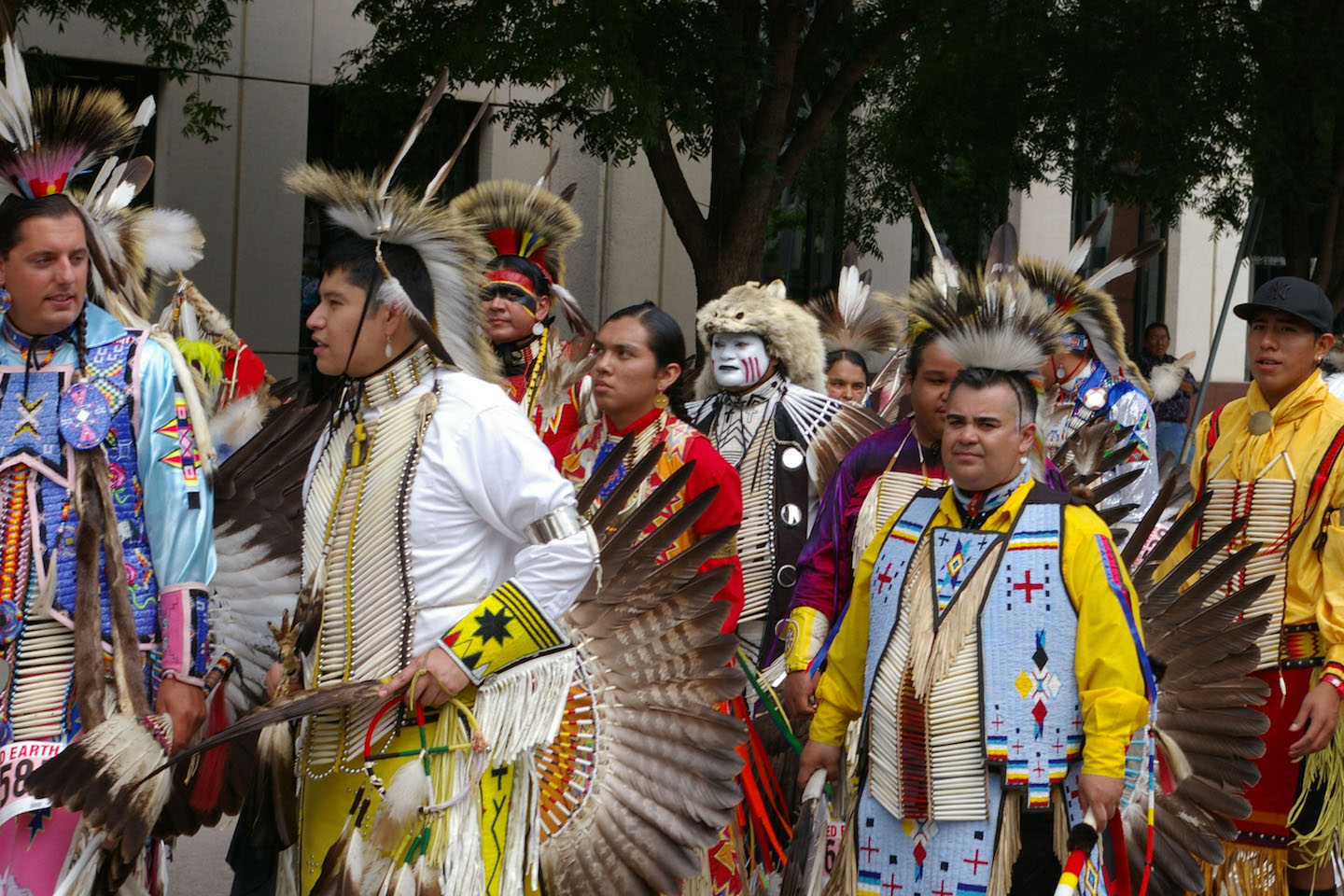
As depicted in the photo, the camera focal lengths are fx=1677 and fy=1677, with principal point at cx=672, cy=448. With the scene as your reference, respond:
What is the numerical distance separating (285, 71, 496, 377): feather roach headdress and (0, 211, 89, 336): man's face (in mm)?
455

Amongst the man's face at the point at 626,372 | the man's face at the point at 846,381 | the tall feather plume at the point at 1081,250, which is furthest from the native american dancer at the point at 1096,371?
the man's face at the point at 626,372

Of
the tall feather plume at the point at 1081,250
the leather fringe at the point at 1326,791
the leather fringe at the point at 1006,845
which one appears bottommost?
the leather fringe at the point at 1326,791

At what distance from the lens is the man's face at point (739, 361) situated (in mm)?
5539

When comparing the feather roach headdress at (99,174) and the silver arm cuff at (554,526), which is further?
the feather roach headdress at (99,174)

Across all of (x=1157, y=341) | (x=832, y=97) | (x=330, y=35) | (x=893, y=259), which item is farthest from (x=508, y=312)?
(x=1157, y=341)

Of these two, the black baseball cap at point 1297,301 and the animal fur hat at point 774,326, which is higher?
the black baseball cap at point 1297,301

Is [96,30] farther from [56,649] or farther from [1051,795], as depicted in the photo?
[1051,795]

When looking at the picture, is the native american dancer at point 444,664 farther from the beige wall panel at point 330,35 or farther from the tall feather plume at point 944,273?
the beige wall panel at point 330,35

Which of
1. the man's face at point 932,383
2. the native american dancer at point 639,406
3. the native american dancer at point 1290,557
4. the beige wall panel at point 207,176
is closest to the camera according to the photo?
the man's face at point 932,383

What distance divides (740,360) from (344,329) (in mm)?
2643

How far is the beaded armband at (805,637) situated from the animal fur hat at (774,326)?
1.57 metres

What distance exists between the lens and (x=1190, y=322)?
19.3m

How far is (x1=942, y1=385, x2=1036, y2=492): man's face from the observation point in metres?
3.32

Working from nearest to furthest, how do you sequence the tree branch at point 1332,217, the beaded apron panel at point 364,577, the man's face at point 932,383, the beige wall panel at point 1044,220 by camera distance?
the beaded apron panel at point 364,577, the man's face at point 932,383, the tree branch at point 1332,217, the beige wall panel at point 1044,220
